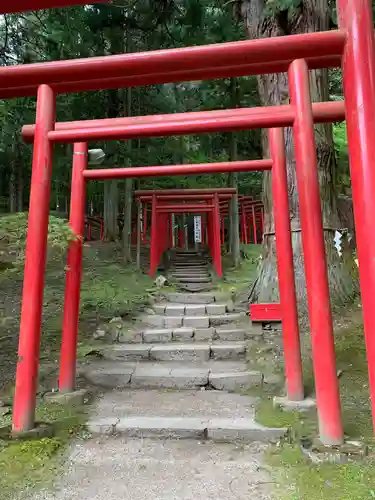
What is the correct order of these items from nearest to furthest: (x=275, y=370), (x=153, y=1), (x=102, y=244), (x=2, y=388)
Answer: (x=2, y=388)
(x=275, y=370)
(x=153, y=1)
(x=102, y=244)

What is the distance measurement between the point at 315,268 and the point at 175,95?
1253 cm

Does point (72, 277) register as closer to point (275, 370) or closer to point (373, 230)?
point (275, 370)

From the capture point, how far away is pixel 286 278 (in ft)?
12.4

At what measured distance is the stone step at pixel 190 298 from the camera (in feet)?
26.7

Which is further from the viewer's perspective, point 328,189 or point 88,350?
point 328,189

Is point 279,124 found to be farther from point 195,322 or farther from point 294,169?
point 195,322

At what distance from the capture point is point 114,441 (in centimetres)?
308

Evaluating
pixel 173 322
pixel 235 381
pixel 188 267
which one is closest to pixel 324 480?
pixel 235 381

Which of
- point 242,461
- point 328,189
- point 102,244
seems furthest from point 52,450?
point 102,244

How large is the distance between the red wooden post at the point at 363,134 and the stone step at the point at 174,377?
233cm

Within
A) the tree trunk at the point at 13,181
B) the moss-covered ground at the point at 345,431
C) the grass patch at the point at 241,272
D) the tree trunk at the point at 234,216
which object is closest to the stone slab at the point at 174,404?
the moss-covered ground at the point at 345,431

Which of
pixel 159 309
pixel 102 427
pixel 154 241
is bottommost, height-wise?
pixel 102 427

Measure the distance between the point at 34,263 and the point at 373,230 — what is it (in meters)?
2.35

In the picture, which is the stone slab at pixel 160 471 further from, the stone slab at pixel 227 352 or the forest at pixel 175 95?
the forest at pixel 175 95
